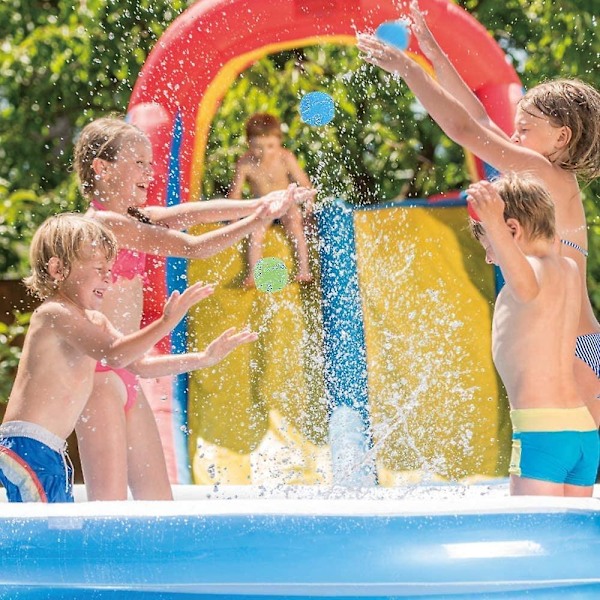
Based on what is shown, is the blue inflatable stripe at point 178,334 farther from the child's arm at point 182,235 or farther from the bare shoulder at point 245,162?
the bare shoulder at point 245,162

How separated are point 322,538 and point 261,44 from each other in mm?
2364

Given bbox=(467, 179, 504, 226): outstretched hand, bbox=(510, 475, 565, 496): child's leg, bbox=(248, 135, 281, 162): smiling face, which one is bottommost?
bbox=(510, 475, 565, 496): child's leg

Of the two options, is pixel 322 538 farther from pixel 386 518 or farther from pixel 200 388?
pixel 200 388

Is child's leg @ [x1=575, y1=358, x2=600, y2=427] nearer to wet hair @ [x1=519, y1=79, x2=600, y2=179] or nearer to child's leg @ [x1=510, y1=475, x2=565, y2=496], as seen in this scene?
child's leg @ [x1=510, y1=475, x2=565, y2=496]

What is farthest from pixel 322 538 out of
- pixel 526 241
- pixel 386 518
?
pixel 526 241

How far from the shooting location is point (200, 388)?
4.48 meters

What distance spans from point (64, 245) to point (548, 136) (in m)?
1.32

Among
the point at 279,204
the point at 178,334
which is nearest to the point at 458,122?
the point at 279,204

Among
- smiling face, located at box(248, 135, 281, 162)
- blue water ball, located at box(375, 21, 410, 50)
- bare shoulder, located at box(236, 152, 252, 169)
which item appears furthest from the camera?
bare shoulder, located at box(236, 152, 252, 169)

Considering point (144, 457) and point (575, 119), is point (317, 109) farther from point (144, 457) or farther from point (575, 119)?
point (144, 457)

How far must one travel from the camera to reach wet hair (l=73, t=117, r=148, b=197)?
3.35 meters

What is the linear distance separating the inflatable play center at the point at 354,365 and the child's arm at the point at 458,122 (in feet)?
4.14

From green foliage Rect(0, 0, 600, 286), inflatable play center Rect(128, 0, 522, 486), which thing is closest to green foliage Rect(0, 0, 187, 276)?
green foliage Rect(0, 0, 600, 286)

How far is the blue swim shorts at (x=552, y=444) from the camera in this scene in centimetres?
270
